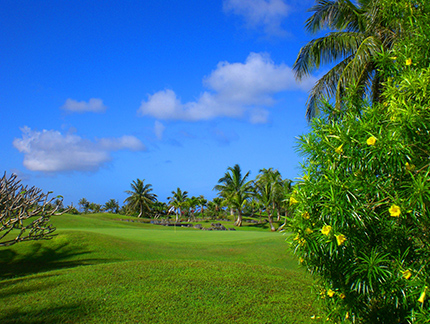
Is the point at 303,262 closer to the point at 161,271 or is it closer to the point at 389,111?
the point at 389,111

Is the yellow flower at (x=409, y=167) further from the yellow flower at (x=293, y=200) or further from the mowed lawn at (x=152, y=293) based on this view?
the mowed lawn at (x=152, y=293)

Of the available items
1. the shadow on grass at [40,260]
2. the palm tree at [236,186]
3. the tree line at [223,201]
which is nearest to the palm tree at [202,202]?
the tree line at [223,201]

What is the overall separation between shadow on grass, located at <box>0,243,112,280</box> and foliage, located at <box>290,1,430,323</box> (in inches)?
412

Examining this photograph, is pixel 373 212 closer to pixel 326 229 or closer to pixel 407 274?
pixel 326 229

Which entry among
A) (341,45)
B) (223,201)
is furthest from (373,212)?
(223,201)

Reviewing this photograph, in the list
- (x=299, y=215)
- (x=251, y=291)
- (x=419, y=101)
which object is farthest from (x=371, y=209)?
(x=251, y=291)

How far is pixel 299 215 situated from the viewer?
4.47 meters

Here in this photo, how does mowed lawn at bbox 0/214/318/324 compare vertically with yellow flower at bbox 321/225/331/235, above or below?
below

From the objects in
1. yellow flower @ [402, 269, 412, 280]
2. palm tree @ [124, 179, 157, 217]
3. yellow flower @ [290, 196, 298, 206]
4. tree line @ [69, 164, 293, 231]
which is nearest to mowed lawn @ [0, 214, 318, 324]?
yellow flower @ [290, 196, 298, 206]

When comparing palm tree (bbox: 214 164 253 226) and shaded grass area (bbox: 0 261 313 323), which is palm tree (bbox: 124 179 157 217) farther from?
shaded grass area (bbox: 0 261 313 323)

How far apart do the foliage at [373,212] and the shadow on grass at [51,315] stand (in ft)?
15.9

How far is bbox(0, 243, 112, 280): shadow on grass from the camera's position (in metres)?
12.0

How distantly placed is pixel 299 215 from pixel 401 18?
4662 millimetres

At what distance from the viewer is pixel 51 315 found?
669 cm
